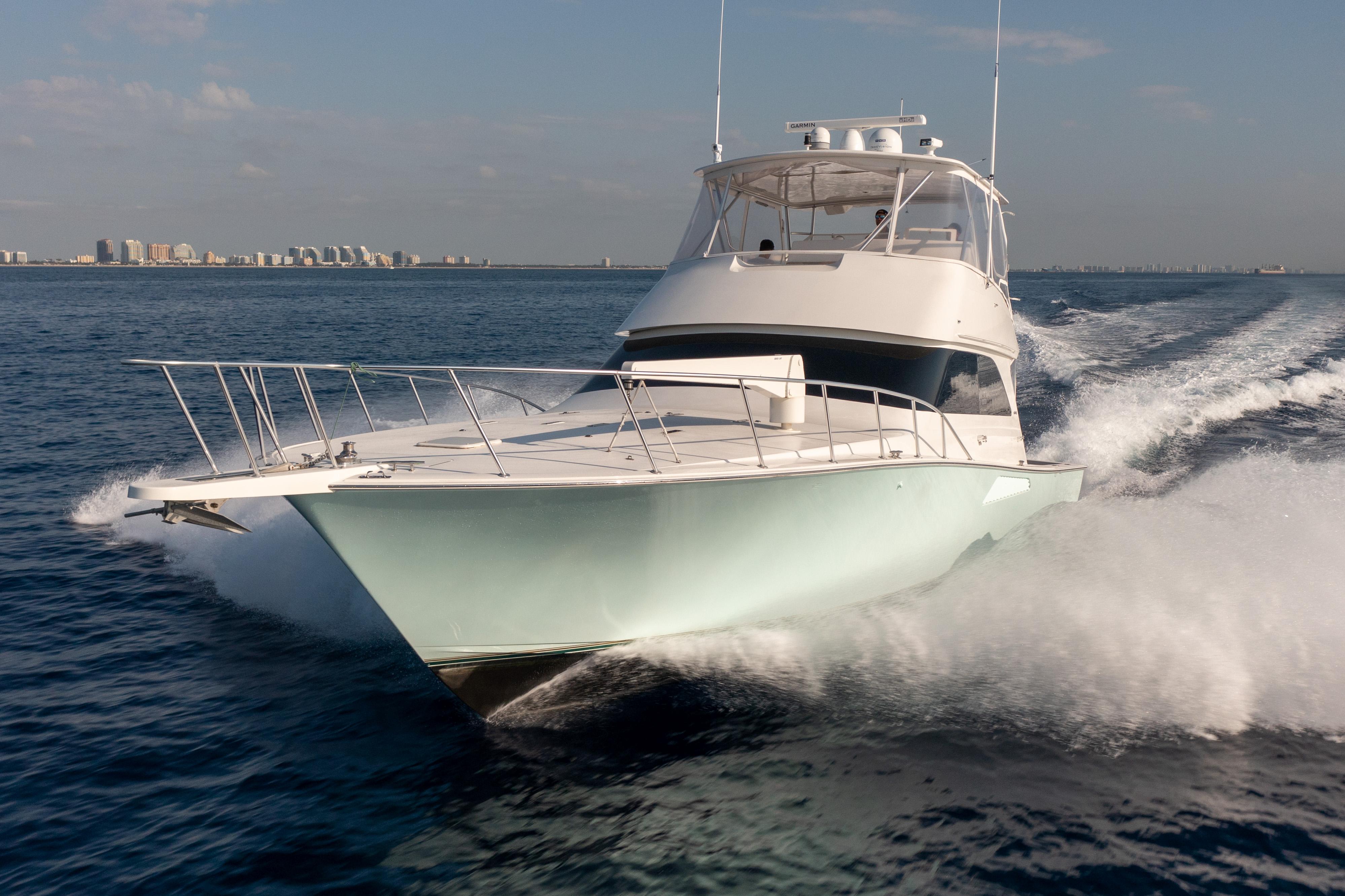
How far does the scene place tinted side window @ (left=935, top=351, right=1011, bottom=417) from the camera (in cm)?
743

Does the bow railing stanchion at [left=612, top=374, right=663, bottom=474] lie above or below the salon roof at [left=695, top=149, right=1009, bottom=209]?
below

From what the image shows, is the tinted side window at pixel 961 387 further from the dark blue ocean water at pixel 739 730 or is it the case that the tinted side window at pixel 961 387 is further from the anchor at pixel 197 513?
the anchor at pixel 197 513

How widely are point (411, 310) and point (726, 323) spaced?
49495 mm

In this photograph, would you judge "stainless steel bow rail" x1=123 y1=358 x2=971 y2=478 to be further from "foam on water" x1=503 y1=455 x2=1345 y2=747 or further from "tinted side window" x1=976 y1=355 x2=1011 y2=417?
"foam on water" x1=503 y1=455 x2=1345 y2=747

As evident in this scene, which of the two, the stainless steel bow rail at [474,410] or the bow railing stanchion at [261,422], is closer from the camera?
the stainless steel bow rail at [474,410]

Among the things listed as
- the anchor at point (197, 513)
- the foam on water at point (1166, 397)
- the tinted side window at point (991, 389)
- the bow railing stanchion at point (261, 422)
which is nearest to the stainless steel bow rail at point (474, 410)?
the bow railing stanchion at point (261, 422)

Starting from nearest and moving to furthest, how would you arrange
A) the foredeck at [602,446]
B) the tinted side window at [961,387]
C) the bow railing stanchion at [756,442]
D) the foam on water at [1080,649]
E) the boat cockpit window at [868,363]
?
A: the foredeck at [602,446] → the bow railing stanchion at [756,442] → the foam on water at [1080,649] → the boat cockpit window at [868,363] → the tinted side window at [961,387]

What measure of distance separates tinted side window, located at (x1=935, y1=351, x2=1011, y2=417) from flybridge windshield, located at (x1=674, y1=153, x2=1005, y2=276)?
1249 millimetres

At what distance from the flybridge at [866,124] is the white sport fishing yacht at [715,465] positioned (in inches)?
2.9

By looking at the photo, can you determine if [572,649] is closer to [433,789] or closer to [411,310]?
[433,789]

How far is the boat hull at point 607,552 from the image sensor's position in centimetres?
508

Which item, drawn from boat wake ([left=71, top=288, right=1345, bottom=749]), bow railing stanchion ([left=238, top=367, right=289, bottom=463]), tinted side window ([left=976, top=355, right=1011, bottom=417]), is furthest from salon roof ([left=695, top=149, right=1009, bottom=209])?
bow railing stanchion ([left=238, top=367, right=289, bottom=463])

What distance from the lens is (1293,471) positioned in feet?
30.5

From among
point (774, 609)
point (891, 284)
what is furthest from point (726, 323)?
point (774, 609)
